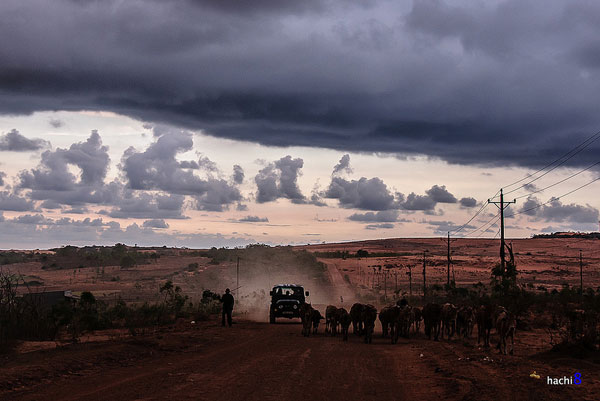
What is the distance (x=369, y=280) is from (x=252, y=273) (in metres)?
18.2

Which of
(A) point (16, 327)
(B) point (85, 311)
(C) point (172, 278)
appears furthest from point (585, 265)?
(A) point (16, 327)

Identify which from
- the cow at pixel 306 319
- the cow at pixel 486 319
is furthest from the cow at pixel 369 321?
the cow at pixel 486 319

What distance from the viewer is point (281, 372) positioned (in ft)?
53.7

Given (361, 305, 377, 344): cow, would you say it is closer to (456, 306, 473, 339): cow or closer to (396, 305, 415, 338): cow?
(396, 305, 415, 338): cow

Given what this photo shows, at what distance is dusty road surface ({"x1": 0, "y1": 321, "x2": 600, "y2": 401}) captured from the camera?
13.4 meters

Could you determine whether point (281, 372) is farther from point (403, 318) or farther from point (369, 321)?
point (403, 318)

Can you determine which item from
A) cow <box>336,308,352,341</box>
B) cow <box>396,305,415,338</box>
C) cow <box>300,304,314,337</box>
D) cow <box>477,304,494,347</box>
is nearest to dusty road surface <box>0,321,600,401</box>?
cow <box>477,304,494,347</box>

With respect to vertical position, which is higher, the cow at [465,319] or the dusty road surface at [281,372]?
the cow at [465,319]

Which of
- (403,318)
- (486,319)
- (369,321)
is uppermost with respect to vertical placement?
(486,319)

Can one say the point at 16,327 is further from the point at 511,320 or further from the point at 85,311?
the point at 511,320

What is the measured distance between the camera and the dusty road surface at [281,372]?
43.9 feet

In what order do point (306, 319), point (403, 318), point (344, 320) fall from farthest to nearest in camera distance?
point (306, 319)
point (344, 320)
point (403, 318)

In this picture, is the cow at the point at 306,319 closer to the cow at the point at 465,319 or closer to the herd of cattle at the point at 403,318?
the herd of cattle at the point at 403,318

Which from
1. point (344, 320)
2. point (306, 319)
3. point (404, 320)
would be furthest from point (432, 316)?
point (306, 319)
